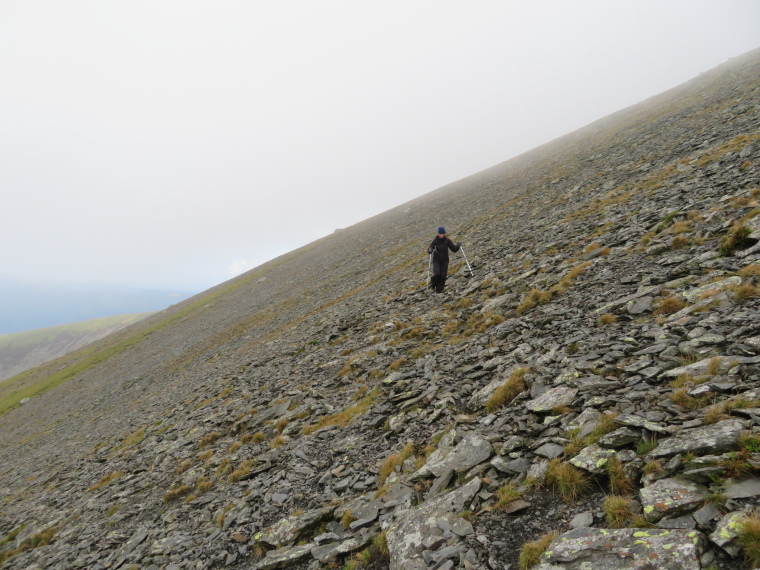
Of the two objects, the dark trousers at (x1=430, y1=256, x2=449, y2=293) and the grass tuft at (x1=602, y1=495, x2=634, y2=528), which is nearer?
the grass tuft at (x1=602, y1=495, x2=634, y2=528)

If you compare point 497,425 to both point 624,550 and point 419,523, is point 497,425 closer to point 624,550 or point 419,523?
point 419,523

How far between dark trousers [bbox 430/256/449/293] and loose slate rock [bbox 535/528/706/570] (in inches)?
661

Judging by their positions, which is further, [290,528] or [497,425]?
[290,528]

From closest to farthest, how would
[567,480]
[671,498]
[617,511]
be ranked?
[671,498]
[617,511]
[567,480]

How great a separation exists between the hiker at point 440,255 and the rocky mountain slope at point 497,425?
4.79ft

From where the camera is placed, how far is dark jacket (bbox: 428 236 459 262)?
20.6m

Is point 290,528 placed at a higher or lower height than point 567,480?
lower

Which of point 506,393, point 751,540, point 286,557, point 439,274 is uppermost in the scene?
point 439,274

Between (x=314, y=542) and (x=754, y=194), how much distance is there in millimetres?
18905

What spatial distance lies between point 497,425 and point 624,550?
165 inches

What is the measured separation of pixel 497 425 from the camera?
871 centimetres

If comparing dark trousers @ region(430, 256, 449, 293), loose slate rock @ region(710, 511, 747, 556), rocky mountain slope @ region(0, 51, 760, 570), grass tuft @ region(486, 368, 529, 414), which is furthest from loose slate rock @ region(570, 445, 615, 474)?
dark trousers @ region(430, 256, 449, 293)

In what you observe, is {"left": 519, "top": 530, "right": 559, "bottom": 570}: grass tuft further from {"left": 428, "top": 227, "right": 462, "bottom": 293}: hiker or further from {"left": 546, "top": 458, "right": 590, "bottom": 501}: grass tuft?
{"left": 428, "top": 227, "right": 462, "bottom": 293}: hiker

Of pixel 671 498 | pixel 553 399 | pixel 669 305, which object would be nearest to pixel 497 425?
pixel 553 399
